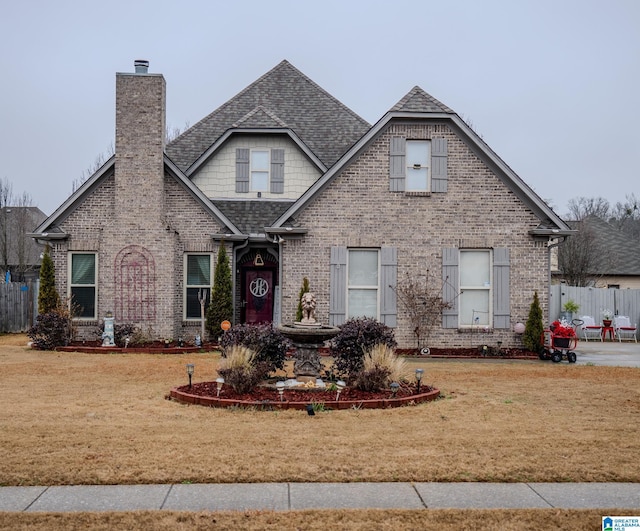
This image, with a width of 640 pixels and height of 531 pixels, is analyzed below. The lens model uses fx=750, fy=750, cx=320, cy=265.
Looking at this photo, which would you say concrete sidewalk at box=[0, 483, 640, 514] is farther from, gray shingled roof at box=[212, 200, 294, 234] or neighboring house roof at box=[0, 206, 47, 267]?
neighboring house roof at box=[0, 206, 47, 267]

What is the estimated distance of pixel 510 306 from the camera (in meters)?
19.0

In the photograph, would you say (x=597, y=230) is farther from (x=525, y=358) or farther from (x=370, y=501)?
(x=370, y=501)

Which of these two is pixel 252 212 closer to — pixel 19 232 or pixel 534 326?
pixel 534 326

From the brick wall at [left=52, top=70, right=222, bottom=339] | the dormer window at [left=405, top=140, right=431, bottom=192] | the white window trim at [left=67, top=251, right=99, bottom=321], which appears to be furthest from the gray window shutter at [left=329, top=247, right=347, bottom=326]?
the white window trim at [left=67, top=251, right=99, bottom=321]

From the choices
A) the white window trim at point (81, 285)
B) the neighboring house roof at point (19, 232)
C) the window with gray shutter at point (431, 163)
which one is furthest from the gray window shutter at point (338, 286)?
the neighboring house roof at point (19, 232)

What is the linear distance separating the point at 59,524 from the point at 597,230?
1451 inches

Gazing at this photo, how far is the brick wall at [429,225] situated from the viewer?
19.1 metres

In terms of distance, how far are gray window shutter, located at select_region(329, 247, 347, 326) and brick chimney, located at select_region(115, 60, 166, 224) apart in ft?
16.1

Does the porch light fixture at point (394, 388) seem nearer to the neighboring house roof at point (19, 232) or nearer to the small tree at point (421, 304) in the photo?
the small tree at point (421, 304)

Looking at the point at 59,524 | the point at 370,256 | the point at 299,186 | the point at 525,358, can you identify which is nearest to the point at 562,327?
the point at 525,358

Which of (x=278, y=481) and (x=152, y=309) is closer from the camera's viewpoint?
(x=278, y=481)

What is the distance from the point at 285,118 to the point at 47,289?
9.52 meters

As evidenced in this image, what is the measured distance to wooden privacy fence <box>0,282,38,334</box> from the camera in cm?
2622

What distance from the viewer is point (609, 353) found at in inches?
829
